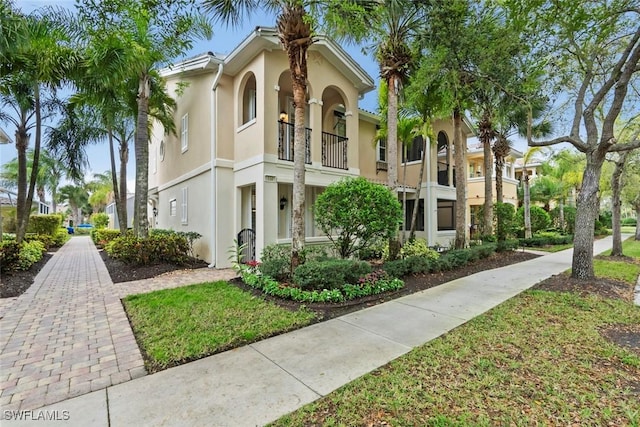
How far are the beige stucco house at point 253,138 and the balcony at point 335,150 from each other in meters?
0.04

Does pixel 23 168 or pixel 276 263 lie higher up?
pixel 23 168

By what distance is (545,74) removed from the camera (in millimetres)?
8914

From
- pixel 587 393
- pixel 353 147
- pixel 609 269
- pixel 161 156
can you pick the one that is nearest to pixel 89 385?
pixel 587 393

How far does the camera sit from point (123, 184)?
50.6 ft

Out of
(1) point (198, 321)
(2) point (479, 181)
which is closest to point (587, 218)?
(1) point (198, 321)

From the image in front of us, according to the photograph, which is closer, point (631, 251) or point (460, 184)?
point (460, 184)

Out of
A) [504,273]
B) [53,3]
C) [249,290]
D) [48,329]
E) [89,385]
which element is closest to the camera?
[89,385]

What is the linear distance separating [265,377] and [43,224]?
2309cm

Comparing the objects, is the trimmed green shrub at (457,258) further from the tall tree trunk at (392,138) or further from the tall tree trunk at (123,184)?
the tall tree trunk at (123,184)

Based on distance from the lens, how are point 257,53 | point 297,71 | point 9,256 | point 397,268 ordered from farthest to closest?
point 257,53, point 9,256, point 397,268, point 297,71

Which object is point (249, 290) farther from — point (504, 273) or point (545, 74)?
point (545, 74)

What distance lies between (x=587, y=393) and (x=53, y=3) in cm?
1434

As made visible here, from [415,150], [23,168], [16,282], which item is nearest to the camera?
[16,282]

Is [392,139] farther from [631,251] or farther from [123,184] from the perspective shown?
[631,251]
